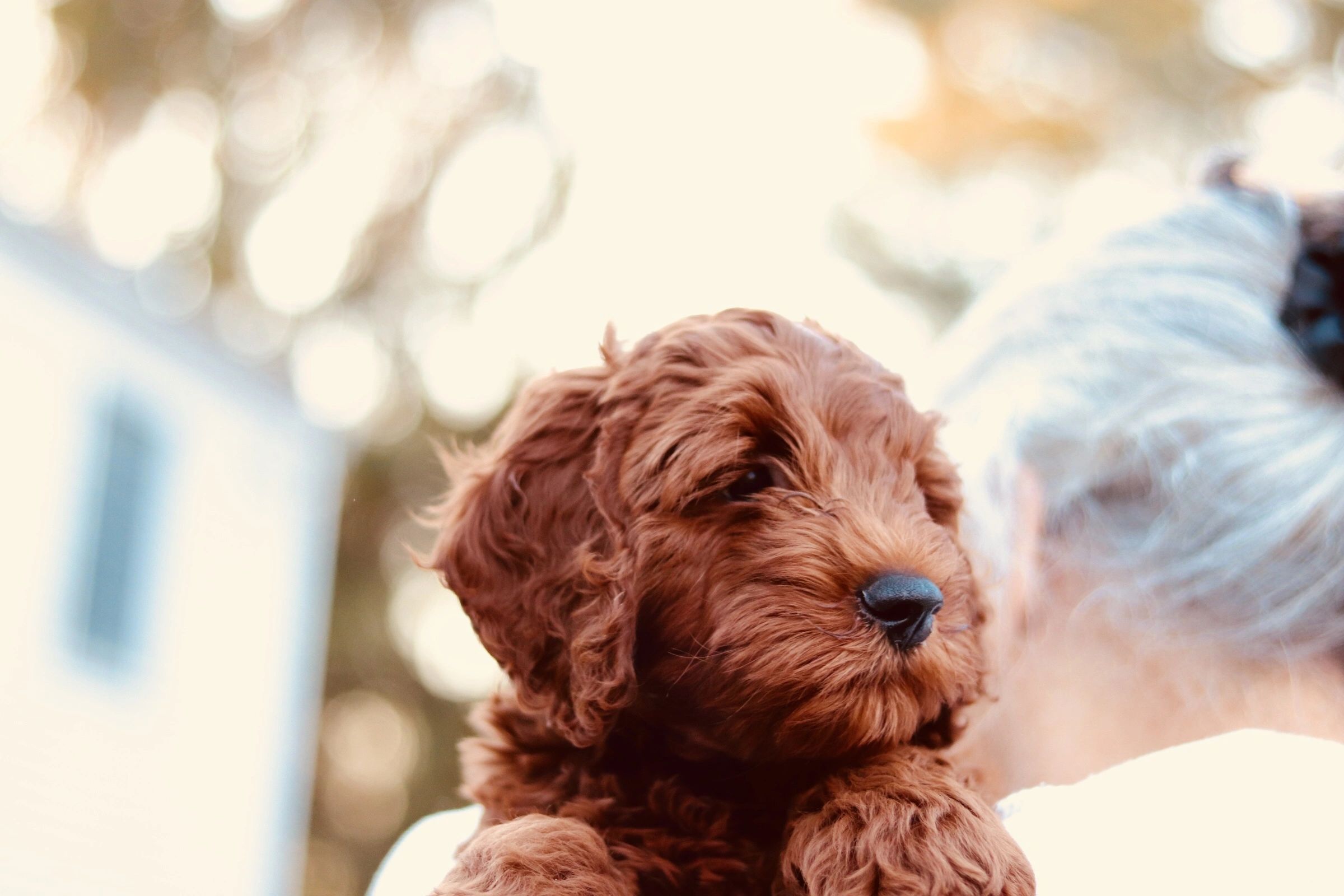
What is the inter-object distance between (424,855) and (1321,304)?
8.07ft

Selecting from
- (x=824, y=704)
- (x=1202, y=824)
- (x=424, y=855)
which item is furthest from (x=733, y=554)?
(x=424, y=855)

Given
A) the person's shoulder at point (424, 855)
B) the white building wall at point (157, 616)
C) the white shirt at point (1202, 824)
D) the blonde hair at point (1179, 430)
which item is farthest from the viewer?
the white building wall at point (157, 616)

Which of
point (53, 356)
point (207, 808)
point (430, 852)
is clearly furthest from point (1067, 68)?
point (430, 852)

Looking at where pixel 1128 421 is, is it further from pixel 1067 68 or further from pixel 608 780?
pixel 1067 68

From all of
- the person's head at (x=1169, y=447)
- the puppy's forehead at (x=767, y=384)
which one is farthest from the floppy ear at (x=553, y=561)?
the person's head at (x=1169, y=447)

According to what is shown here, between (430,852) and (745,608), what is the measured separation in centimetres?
135

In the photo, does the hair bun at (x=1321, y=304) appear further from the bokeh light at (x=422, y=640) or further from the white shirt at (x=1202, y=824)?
the bokeh light at (x=422, y=640)

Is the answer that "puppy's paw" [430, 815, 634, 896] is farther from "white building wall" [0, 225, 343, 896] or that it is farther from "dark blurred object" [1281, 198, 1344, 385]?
"white building wall" [0, 225, 343, 896]

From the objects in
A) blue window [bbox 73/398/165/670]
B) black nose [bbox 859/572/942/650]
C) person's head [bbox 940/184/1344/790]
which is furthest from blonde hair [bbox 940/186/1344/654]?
blue window [bbox 73/398/165/670]

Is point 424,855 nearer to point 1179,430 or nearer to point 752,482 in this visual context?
point 752,482

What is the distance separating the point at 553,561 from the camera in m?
2.07

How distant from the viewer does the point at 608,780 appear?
1.95 metres

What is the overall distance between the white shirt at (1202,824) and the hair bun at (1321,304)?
3.53 ft

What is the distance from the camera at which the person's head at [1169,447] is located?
9.57ft
